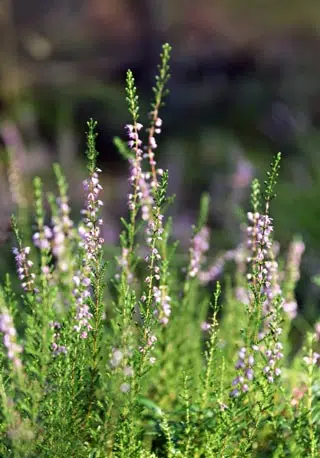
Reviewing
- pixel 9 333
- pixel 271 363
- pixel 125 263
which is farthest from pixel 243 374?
pixel 9 333

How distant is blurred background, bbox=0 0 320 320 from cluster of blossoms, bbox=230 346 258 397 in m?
0.82

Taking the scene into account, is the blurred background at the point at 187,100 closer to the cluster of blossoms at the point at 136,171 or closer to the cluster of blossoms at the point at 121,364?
the cluster of blossoms at the point at 136,171

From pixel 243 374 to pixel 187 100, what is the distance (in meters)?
10.7

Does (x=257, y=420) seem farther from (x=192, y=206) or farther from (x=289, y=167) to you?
(x=289, y=167)

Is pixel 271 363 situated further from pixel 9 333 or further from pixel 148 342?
pixel 9 333

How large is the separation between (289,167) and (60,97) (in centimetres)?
535

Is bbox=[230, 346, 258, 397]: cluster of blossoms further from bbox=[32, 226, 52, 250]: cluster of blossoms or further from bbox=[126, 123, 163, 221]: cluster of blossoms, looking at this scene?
bbox=[32, 226, 52, 250]: cluster of blossoms

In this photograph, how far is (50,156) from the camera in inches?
352

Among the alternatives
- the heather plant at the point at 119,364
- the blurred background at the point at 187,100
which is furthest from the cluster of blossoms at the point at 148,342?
the blurred background at the point at 187,100

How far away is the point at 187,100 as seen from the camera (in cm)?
1217

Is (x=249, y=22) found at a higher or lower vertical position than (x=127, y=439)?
higher

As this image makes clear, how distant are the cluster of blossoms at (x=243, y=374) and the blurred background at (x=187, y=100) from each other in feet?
2.70

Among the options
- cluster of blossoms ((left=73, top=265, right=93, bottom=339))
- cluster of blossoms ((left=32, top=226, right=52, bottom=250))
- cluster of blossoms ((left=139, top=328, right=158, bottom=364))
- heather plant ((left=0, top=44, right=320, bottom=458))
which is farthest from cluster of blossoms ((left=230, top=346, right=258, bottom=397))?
cluster of blossoms ((left=32, top=226, right=52, bottom=250))

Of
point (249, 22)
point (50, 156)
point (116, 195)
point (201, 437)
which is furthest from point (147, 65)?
point (201, 437)
